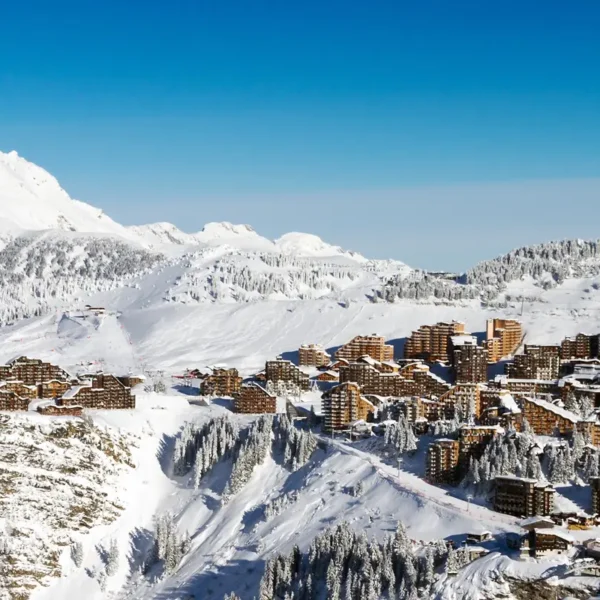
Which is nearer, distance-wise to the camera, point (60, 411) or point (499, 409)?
point (499, 409)

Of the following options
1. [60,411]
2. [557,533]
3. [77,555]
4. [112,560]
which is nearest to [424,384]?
[60,411]

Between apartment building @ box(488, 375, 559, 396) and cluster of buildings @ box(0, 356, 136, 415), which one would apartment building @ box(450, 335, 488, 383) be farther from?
cluster of buildings @ box(0, 356, 136, 415)

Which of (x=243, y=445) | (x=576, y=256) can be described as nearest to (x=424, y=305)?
(x=576, y=256)

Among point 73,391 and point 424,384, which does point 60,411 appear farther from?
point 424,384

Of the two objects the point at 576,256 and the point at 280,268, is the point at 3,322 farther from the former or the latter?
the point at 576,256

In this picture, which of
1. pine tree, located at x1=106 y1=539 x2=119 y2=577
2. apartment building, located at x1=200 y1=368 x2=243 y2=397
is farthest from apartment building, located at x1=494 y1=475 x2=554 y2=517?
apartment building, located at x1=200 y1=368 x2=243 y2=397

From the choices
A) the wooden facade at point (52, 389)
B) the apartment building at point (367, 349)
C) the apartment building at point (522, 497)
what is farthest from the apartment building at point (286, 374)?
the apartment building at point (522, 497)

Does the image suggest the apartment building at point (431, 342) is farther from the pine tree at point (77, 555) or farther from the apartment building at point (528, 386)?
the pine tree at point (77, 555)
